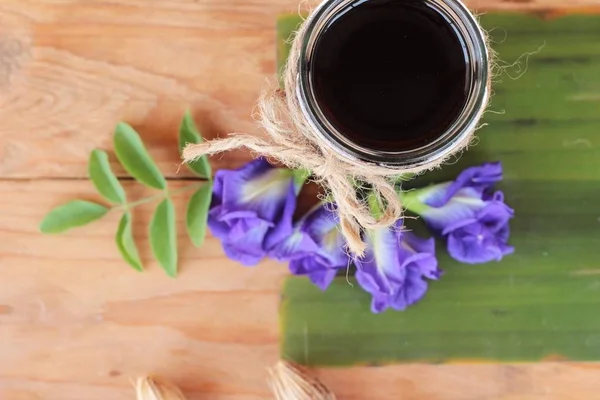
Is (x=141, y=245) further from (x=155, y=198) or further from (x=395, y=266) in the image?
(x=395, y=266)

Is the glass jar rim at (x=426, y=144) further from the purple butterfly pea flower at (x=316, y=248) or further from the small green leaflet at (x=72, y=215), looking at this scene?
the small green leaflet at (x=72, y=215)

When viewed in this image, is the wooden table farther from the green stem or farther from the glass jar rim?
the glass jar rim

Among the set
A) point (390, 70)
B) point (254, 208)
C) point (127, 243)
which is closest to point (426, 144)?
point (390, 70)

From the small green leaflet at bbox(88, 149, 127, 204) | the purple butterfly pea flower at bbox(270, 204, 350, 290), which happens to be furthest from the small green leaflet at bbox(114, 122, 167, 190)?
the purple butterfly pea flower at bbox(270, 204, 350, 290)

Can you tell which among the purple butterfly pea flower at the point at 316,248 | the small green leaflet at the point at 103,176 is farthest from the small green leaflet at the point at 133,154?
the purple butterfly pea flower at the point at 316,248

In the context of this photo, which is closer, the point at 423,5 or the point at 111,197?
the point at 423,5

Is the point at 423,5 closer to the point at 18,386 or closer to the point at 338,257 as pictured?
the point at 338,257

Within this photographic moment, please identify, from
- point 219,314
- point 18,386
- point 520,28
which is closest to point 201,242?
point 219,314
